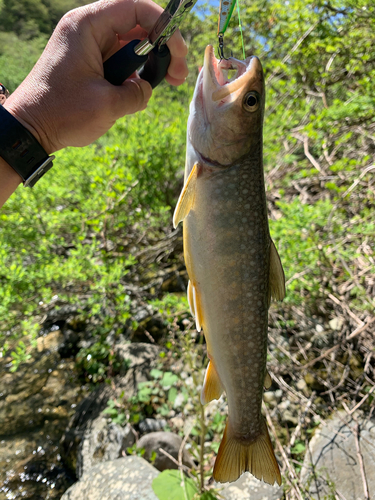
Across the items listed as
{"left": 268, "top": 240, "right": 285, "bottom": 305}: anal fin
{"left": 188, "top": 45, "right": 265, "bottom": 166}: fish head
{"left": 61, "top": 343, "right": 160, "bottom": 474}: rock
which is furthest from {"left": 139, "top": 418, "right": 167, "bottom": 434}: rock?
{"left": 188, "top": 45, "right": 265, "bottom": 166}: fish head

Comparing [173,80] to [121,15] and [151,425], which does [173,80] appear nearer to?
[121,15]

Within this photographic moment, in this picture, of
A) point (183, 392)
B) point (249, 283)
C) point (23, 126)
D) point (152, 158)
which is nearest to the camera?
point (249, 283)

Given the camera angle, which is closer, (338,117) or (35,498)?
(35,498)

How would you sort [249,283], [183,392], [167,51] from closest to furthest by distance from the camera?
[249,283]
[167,51]
[183,392]

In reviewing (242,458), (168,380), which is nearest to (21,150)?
(242,458)

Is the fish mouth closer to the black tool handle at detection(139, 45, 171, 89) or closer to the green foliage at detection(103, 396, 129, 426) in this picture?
the black tool handle at detection(139, 45, 171, 89)

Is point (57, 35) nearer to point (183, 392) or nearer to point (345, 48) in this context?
point (183, 392)

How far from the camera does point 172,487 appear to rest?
7.80 ft

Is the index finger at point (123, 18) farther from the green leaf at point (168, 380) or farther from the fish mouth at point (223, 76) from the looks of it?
the green leaf at point (168, 380)

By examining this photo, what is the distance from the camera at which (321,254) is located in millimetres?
3301

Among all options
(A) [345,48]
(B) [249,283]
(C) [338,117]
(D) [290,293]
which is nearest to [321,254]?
(D) [290,293]

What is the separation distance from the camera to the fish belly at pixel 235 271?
134 centimetres

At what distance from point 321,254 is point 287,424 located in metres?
1.99

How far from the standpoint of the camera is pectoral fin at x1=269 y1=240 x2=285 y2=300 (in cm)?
141
